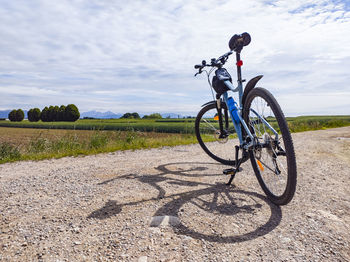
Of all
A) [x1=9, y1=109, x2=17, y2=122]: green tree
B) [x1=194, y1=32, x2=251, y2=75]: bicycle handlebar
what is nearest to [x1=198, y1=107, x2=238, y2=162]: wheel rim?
[x1=194, y1=32, x2=251, y2=75]: bicycle handlebar

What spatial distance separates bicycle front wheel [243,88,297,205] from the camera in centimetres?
253

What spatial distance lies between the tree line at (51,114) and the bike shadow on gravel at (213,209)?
53858mm

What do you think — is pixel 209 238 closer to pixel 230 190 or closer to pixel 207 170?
pixel 230 190

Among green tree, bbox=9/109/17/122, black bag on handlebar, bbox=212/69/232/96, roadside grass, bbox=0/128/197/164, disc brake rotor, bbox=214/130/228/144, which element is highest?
green tree, bbox=9/109/17/122

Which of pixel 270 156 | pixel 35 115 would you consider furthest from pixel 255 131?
pixel 35 115

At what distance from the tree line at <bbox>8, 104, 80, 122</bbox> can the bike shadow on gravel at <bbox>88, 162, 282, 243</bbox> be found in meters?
53.9

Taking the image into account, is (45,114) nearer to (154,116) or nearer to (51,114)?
(51,114)

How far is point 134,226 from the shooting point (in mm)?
2369

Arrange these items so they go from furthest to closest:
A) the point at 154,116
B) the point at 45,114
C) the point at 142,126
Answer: the point at 45,114 < the point at 154,116 < the point at 142,126

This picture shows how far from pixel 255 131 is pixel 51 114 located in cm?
6134

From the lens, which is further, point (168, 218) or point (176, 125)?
point (176, 125)

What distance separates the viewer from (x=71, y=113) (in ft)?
171

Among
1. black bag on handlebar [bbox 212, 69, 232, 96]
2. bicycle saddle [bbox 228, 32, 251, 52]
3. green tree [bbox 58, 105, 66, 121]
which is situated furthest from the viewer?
green tree [bbox 58, 105, 66, 121]

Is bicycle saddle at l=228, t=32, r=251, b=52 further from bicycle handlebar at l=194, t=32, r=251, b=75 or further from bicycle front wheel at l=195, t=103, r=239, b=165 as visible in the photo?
bicycle front wheel at l=195, t=103, r=239, b=165
